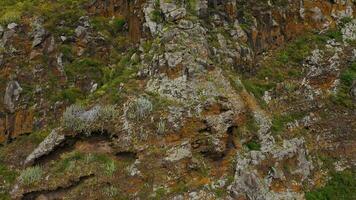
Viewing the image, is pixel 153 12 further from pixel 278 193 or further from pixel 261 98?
pixel 278 193

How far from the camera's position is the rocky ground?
41.9 feet

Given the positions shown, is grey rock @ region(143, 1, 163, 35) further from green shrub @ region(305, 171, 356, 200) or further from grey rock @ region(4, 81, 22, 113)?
green shrub @ region(305, 171, 356, 200)

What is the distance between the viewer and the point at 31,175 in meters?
13.0

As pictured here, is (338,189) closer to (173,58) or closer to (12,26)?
(173,58)

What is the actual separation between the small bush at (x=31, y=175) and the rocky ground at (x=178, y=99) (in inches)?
1.3

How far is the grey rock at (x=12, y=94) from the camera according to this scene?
50.6 ft

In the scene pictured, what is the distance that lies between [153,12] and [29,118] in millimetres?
4789

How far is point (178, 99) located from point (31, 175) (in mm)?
4082

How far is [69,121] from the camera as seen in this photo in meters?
13.7

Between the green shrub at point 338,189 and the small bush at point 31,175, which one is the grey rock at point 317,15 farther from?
the small bush at point 31,175

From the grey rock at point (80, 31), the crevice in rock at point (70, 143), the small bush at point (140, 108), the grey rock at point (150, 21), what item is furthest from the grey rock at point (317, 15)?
the crevice in rock at point (70, 143)

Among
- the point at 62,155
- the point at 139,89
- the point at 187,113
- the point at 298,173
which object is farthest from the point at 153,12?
the point at 298,173

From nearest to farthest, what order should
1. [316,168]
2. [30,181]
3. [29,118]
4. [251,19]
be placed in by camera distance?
[30,181] < [316,168] < [29,118] < [251,19]

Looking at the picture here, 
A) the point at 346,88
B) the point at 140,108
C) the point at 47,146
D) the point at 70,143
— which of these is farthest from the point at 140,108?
the point at 346,88
